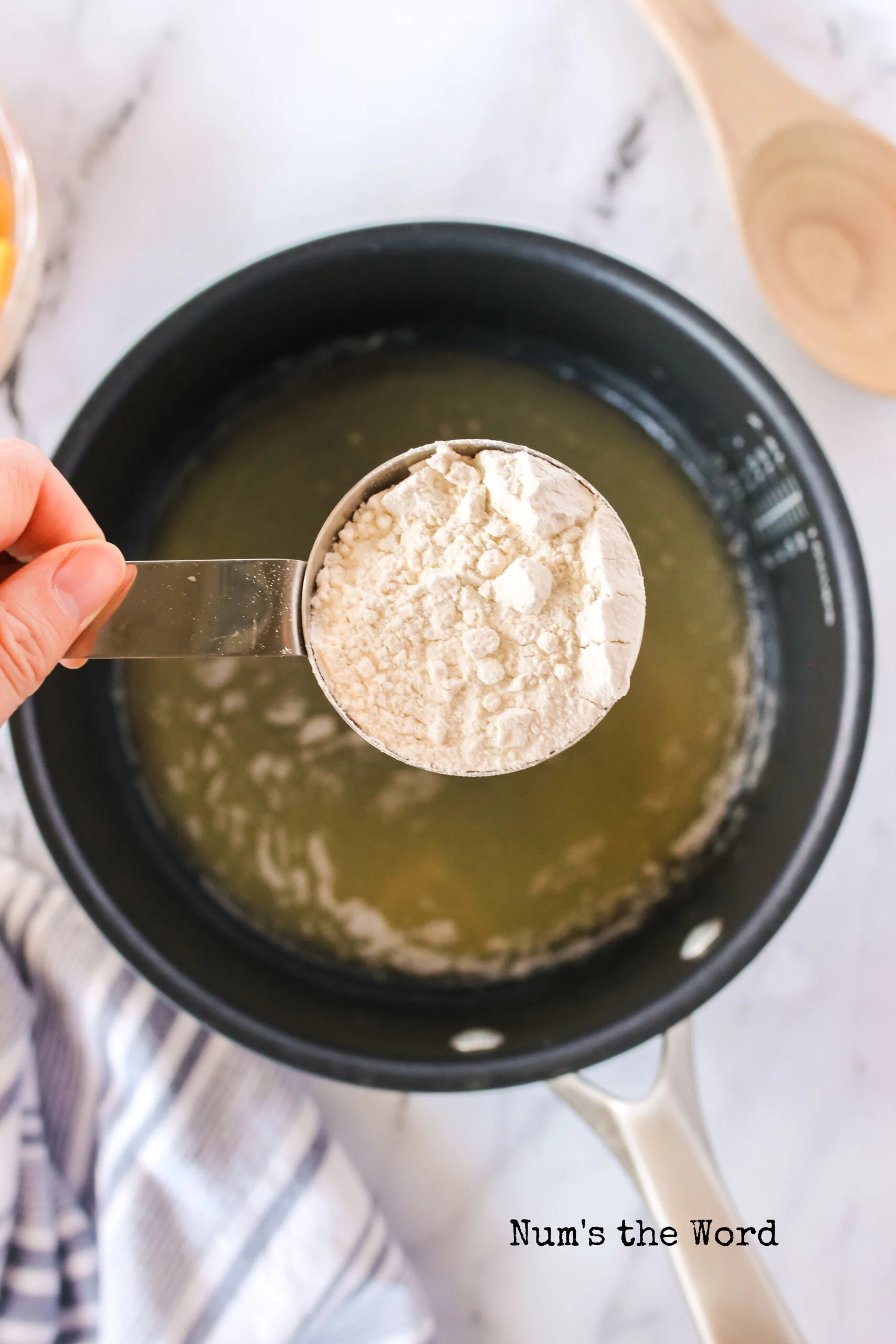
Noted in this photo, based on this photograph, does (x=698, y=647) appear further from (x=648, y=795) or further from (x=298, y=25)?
(x=298, y=25)

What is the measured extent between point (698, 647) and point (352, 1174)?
43 cm

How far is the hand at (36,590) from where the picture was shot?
1.44 ft

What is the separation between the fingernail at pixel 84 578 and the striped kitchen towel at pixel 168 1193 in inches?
11.1

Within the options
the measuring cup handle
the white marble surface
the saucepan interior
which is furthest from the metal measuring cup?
the white marble surface

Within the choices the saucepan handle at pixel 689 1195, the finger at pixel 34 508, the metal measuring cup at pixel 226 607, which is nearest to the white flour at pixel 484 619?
the metal measuring cup at pixel 226 607

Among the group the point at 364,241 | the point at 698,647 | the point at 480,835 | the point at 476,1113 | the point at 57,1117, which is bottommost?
the point at 57,1117

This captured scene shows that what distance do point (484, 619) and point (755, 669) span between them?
1.00 ft

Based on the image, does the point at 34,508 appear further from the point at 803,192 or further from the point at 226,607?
the point at 803,192

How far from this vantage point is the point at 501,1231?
67 cm

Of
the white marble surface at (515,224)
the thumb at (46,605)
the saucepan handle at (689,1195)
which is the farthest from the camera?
the white marble surface at (515,224)

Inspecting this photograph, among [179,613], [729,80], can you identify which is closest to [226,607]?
[179,613]

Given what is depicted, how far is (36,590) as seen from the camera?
0.44 m

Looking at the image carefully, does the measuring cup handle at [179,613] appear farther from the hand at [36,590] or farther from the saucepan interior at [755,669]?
the saucepan interior at [755,669]

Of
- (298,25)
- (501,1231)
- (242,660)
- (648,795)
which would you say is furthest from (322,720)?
(298,25)
